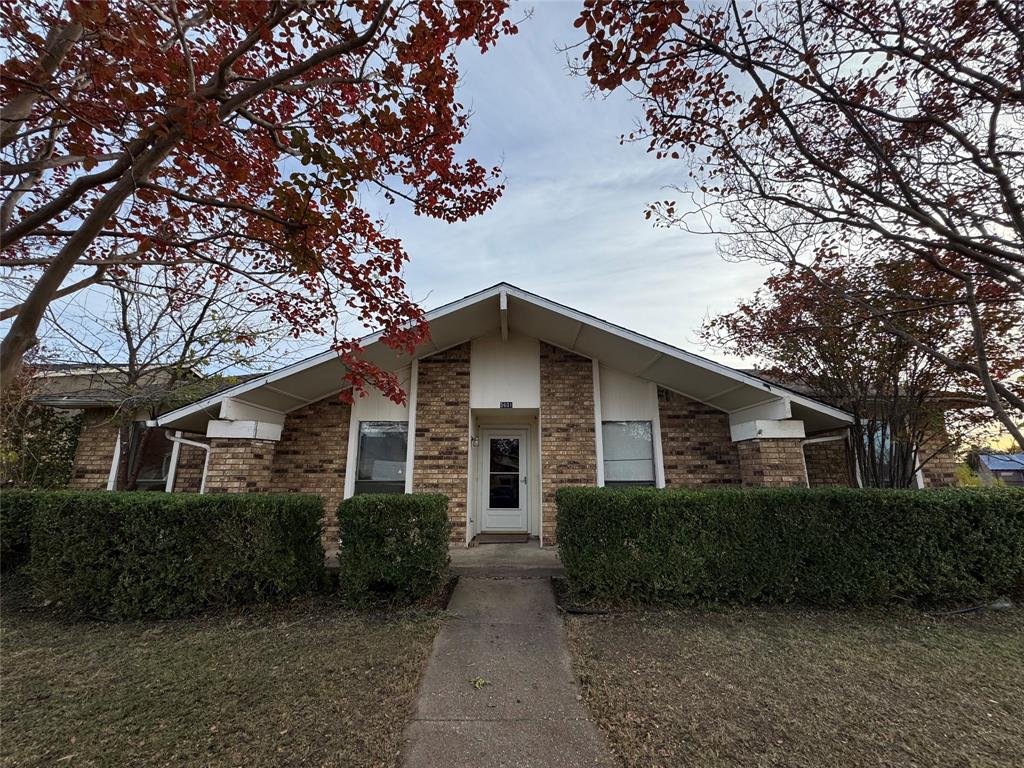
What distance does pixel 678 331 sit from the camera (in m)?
10.2

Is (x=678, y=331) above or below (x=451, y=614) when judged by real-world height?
above

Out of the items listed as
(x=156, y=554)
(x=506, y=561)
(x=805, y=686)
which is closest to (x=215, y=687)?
(x=156, y=554)

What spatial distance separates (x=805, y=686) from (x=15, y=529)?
1010 cm

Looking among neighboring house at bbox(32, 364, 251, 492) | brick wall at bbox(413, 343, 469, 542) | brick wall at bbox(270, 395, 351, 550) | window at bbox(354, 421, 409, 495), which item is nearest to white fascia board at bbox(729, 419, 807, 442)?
brick wall at bbox(413, 343, 469, 542)

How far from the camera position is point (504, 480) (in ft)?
29.0

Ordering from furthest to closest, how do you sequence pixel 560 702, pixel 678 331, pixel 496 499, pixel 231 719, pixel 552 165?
pixel 678 331
pixel 496 499
pixel 552 165
pixel 560 702
pixel 231 719

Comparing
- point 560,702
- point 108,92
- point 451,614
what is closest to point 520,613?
point 451,614

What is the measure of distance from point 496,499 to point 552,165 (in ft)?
20.1

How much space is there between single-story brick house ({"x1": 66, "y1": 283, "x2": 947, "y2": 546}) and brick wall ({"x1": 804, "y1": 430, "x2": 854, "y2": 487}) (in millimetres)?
23

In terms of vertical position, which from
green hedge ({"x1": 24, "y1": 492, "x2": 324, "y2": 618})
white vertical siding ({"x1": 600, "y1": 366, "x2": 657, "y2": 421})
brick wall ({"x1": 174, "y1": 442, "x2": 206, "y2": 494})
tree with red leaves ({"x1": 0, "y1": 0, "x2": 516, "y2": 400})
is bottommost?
green hedge ({"x1": 24, "y1": 492, "x2": 324, "y2": 618})

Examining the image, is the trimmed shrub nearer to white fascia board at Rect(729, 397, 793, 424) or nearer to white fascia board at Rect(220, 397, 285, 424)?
white fascia board at Rect(220, 397, 285, 424)

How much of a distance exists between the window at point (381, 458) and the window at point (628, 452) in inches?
147

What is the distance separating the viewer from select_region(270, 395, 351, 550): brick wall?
7.69 metres

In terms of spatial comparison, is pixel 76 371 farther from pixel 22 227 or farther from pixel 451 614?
pixel 451 614
